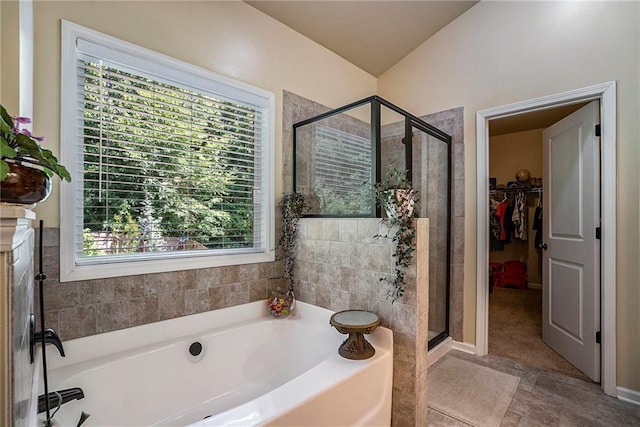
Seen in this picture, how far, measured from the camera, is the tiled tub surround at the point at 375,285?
1678 mm

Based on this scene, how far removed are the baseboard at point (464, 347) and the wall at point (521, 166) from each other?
3.16m

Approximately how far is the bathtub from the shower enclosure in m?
0.88

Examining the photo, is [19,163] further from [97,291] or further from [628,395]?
[628,395]

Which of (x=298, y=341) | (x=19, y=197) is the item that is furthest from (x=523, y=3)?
(x=19, y=197)

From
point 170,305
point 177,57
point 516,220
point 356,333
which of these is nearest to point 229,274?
point 170,305

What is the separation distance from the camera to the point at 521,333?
→ 3.17m

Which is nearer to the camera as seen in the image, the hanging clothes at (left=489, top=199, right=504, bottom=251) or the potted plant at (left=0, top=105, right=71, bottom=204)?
the potted plant at (left=0, top=105, right=71, bottom=204)

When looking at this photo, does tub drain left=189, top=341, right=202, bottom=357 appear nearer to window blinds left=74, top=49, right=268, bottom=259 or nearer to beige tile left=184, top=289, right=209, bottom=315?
beige tile left=184, top=289, right=209, bottom=315

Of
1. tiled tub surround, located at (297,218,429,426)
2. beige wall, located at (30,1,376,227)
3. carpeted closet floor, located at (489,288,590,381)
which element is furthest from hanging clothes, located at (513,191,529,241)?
tiled tub surround, located at (297,218,429,426)

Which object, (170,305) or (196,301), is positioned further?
(196,301)

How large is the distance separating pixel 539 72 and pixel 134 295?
3.36 meters

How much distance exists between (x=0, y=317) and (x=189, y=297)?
1.55 metres

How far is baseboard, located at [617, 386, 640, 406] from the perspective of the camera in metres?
1.99

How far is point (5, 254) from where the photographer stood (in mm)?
524
